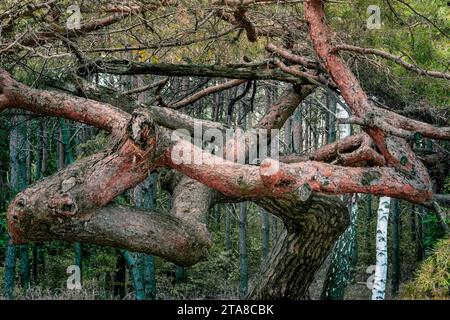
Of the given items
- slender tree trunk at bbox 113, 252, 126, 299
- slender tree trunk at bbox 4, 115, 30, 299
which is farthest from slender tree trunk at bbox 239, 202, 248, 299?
slender tree trunk at bbox 4, 115, 30, 299

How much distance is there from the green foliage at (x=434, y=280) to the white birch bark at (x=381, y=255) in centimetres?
679

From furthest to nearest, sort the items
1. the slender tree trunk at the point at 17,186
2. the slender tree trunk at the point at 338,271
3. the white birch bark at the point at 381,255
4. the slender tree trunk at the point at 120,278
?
the slender tree trunk at the point at 120,278 → the slender tree trunk at the point at 17,186 → the white birch bark at the point at 381,255 → the slender tree trunk at the point at 338,271

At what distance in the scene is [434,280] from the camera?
154 inches

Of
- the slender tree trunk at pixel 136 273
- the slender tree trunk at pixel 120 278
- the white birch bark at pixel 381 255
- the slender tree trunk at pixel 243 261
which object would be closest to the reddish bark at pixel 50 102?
the slender tree trunk at pixel 136 273

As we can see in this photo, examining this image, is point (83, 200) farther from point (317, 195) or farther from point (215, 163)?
point (317, 195)

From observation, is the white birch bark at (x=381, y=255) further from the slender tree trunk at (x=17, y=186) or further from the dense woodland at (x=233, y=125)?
the slender tree trunk at (x=17, y=186)

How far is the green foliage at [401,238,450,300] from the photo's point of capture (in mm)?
3857

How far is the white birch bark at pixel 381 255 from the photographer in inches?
Result: 420

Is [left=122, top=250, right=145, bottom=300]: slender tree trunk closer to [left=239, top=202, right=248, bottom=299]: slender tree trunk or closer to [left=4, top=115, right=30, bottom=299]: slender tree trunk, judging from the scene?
[left=4, top=115, right=30, bottom=299]: slender tree trunk

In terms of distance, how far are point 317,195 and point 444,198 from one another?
156 centimetres

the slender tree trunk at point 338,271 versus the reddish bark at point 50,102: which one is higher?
the reddish bark at point 50,102

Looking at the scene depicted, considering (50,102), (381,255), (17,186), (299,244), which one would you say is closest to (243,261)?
(381,255)

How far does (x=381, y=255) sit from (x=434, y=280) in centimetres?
748
